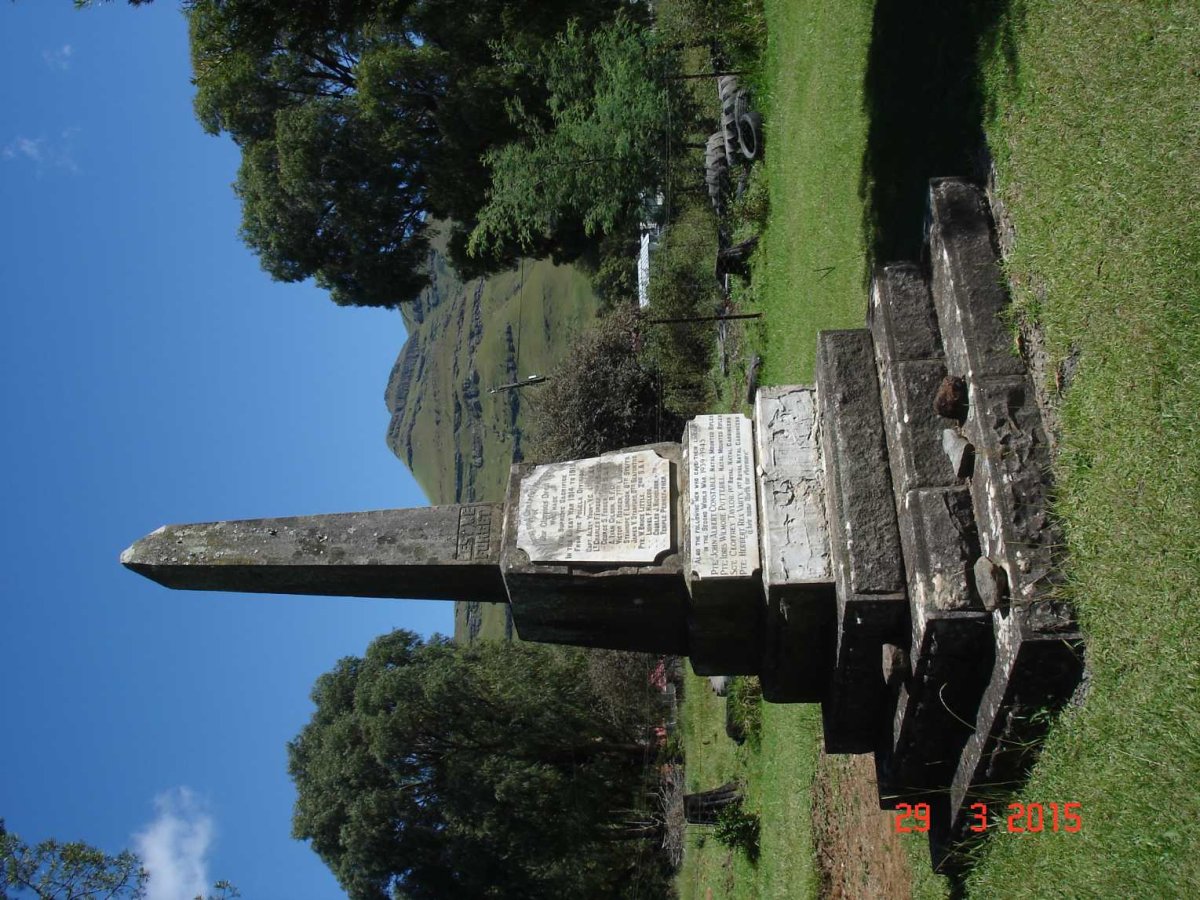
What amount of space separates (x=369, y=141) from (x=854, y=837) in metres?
19.2

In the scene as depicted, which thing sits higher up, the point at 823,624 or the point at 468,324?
the point at 468,324

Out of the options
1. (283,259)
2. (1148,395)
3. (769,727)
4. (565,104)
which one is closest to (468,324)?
(283,259)

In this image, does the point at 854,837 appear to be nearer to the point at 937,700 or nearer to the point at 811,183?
the point at 937,700

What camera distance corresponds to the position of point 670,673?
2070cm

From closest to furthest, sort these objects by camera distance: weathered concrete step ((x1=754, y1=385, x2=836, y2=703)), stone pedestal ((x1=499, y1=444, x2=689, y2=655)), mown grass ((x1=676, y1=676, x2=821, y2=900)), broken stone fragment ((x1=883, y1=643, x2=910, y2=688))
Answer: broken stone fragment ((x1=883, y1=643, x2=910, y2=688))
weathered concrete step ((x1=754, y1=385, x2=836, y2=703))
stone pedestal ((x1=499, y1=444, x2=689, y2=655))
mown grass ((x1=676, y1=676, x2=821, y2=900))

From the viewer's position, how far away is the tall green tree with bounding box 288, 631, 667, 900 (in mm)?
20531

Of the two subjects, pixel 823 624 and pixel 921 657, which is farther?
pixel 823 624

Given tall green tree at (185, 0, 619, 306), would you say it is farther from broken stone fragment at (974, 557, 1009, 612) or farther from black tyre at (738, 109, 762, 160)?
broken stone fragment at (974, 557, 1009, 612)

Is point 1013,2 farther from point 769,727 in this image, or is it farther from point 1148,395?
point 769,727

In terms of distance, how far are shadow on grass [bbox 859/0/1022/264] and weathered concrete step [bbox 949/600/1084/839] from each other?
3.24m

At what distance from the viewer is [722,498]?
237 inches

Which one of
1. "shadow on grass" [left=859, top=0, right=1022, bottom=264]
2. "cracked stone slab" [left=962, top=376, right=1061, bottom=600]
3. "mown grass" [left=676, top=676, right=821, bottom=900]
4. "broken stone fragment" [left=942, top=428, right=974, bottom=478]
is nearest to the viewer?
"cracked stone slab" [left=962, top=376, right=1061, bottom=600]

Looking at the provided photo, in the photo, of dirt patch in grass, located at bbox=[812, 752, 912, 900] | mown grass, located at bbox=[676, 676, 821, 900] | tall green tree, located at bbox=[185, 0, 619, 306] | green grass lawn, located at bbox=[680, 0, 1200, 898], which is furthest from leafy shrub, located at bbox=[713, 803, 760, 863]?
tall green tree, located at bbox=[185, 0, 619, 306]

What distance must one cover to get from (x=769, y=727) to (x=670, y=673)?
9.05 m
